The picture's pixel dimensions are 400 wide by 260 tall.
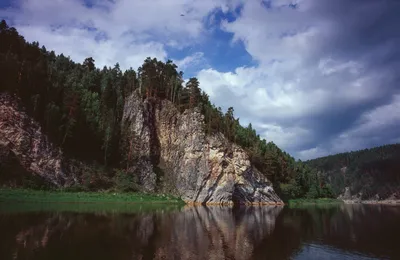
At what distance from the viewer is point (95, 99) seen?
10594 cm

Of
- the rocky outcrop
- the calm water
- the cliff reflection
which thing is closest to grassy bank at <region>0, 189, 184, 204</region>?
the rocky outcrop

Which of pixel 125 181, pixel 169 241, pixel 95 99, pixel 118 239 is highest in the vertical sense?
pixel 95 99

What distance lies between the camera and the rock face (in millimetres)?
97438

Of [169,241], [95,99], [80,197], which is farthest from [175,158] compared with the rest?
[169,241]

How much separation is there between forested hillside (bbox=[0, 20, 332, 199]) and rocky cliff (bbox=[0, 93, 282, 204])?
2.82m

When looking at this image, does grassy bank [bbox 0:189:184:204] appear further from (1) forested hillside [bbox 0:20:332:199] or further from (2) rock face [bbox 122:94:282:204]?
(1) forested hillside [bbox 0:20:332:199]

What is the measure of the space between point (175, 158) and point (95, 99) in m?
33.0

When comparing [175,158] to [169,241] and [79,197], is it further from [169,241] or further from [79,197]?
[169,241]

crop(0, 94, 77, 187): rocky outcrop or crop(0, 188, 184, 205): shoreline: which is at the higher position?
crop(0, 94, 77, 187): rocky outcrop

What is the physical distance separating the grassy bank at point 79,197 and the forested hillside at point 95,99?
1559 centimetres

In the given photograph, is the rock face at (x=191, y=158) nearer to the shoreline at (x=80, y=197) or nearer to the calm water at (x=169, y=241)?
the shoreline at (x=80, y=197)

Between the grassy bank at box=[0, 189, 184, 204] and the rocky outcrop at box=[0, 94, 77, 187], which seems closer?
the grassy bank at box=[0, 189, 184, 204]

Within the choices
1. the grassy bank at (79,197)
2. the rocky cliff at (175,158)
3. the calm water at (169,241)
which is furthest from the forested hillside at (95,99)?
the calm water at (169,241)

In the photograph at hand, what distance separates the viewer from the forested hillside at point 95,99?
285ft
